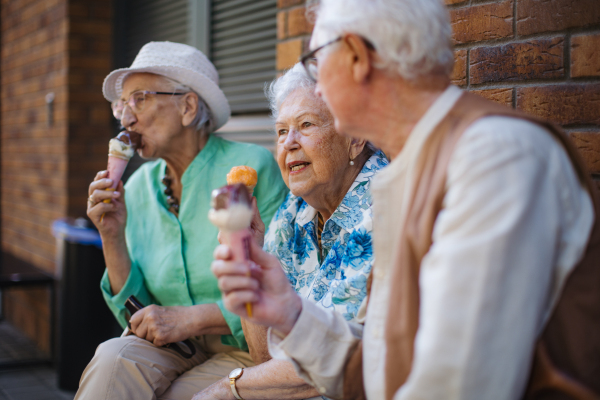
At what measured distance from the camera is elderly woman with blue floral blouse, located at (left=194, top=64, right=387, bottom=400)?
5.81 ft

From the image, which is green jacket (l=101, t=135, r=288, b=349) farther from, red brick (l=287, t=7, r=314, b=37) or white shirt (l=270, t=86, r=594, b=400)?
white shirt (l=270, t=86, r=594, b=400)

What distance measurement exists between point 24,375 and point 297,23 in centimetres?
368

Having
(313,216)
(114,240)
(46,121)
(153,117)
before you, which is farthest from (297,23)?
(46,121)

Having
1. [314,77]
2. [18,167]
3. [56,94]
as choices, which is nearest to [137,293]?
[314,77]

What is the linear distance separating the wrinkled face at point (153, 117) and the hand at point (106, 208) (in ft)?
0.84

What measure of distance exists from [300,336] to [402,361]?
32cm

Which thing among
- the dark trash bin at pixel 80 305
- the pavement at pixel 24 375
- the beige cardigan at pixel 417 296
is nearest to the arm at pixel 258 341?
the beige cardigan at pixel 417 296

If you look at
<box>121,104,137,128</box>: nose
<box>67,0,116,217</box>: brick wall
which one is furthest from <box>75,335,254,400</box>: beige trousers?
<box>67,0,116,217</box>: brick wall

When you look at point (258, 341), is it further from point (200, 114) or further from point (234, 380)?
point (200, 114)

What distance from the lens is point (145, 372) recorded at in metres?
2.17

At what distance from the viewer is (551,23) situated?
5.82 ft

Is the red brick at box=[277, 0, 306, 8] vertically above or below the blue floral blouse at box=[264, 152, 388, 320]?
above

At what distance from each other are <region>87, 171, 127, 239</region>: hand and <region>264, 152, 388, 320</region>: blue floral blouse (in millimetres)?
742

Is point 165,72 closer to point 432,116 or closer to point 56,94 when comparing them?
point 432,116
